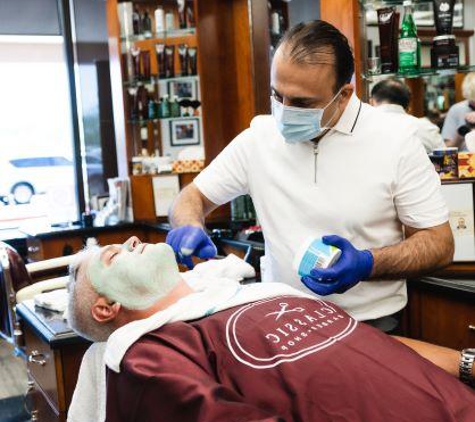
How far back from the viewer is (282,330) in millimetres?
1545

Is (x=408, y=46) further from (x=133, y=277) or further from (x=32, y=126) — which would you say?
(x=32, y=126)

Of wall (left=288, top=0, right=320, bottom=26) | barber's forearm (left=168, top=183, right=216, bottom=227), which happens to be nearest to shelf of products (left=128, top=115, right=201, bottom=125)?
wall (left=288, top=0, right=320, bottom=26)

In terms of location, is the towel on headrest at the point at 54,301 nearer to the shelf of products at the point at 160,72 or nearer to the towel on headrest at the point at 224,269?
the towel on headrest at the point at 224,269

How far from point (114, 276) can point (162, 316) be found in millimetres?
188

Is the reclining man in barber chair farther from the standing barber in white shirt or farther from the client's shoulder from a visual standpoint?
the standing barber in white shirt

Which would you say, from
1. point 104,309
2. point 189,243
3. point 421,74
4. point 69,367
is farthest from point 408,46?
point 69,367

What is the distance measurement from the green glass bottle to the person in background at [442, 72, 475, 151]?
46 cm

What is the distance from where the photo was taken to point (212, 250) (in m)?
1.92

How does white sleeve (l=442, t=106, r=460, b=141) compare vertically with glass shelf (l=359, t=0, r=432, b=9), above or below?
below

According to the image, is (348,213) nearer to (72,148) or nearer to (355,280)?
(355,280)

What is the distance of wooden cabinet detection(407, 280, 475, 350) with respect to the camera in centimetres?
215

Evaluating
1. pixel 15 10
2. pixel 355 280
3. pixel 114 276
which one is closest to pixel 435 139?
pixel 355 280

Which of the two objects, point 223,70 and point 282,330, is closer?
point 282,330

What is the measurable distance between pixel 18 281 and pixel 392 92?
208 centimetres
